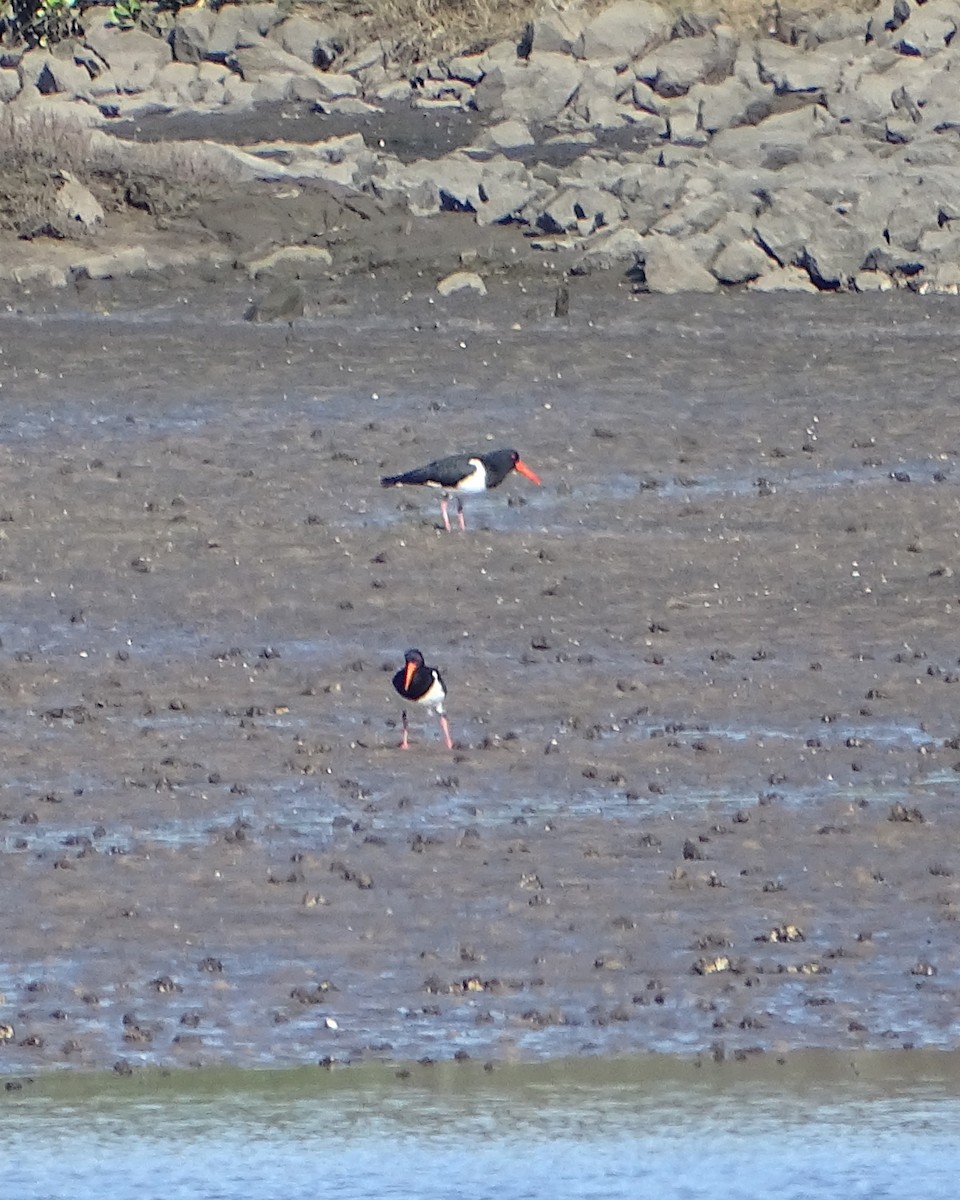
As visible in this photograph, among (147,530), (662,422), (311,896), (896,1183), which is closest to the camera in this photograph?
(896,1183)

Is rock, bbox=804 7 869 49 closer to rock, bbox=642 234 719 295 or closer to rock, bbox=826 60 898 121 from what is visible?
rock, bbox=826 60 898 121

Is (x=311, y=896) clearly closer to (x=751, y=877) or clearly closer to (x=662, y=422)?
(x=751, y=877)

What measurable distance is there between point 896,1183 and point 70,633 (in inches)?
253

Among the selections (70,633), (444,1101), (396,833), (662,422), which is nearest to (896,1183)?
(444,1101)

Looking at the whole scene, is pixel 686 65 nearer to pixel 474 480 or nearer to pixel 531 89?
pixel 531 89

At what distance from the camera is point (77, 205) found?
24531 mm

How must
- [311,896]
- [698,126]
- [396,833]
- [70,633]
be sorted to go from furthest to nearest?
[698,126], [70,633], [396,833], [311,896]

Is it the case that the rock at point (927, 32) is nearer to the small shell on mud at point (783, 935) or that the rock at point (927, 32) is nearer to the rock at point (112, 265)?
the rock at point (112, 265)

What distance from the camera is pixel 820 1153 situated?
6938 mm

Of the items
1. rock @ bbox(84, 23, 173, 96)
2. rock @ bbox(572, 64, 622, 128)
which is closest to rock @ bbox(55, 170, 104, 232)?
rock @ bbox(572, 64, 622, 128)

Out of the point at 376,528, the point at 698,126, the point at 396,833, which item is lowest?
the point at 396,833

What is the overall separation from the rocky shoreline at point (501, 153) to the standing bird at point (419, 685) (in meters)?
11.2

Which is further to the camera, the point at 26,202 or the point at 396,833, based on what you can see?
the point at 26,202

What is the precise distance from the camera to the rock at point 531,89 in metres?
33.2
